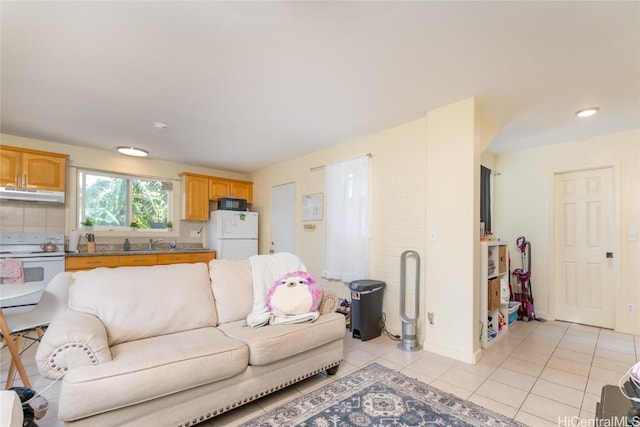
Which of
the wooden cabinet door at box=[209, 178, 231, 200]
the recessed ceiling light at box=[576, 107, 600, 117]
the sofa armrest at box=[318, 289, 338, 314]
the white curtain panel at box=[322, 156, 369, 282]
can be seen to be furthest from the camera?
the wooden cabinet door at box=[209, 178, 231, 200]

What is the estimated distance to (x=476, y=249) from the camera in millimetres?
2760

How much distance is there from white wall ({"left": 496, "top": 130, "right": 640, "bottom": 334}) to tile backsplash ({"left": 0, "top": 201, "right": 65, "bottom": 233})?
6441 millimetres

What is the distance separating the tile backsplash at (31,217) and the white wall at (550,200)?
21.1ft

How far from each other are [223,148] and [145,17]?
8.75ft

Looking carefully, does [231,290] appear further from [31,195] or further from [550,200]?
[550,200]

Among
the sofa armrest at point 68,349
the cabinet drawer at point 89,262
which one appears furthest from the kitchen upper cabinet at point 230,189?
the sofa armrest at point 68,349

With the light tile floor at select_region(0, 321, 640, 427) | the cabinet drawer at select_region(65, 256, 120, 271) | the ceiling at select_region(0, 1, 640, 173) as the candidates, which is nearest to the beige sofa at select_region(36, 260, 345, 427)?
the light tile floor at select_region(0, 321, 640, 427)

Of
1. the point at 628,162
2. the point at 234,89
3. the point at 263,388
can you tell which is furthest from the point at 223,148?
the point at 628,162

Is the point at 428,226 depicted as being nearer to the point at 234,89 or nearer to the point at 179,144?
the point at 234,89

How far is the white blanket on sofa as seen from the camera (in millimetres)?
2250

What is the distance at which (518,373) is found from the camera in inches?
97.7

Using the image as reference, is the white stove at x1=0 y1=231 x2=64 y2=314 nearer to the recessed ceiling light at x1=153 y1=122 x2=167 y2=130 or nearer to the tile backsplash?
the tile backsplash

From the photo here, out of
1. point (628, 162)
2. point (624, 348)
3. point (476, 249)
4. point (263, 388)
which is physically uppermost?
point (628, 162)

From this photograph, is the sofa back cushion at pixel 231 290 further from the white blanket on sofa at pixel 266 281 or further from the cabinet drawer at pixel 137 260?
the cabinet drawer at pixel 137 260
